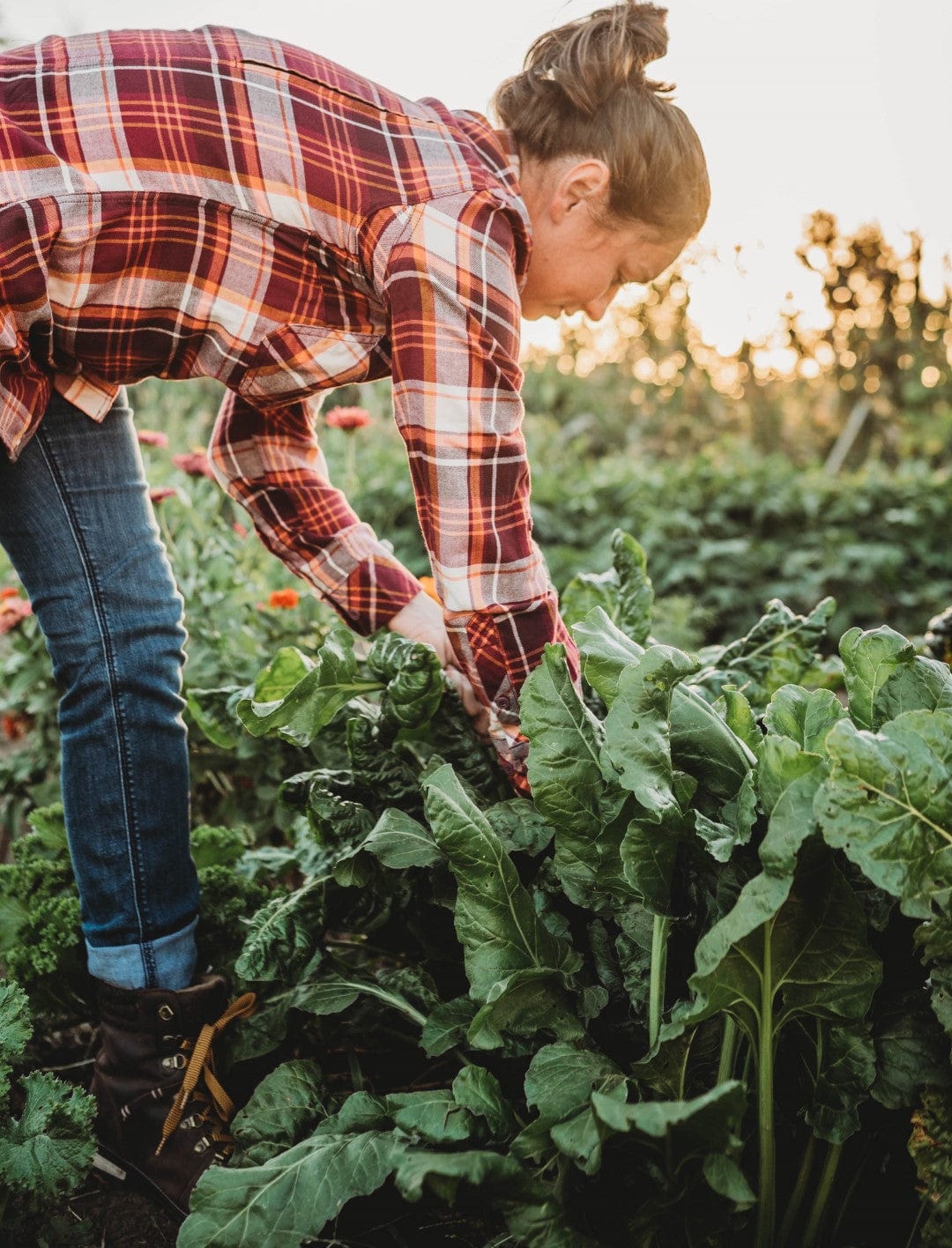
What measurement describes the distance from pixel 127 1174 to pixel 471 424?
116 cm

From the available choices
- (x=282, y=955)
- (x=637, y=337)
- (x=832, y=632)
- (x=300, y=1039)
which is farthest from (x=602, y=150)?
(x=637, y=337)

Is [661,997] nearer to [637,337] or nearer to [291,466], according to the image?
[291,466]

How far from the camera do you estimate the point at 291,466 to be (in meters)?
1.75

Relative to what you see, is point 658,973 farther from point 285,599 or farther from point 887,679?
point 285,599

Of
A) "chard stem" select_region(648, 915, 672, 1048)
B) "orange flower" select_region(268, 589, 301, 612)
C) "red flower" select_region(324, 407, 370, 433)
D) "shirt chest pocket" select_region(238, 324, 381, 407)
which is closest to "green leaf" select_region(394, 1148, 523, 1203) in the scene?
"chard stem" select_region(648, 915, 672, 1048)

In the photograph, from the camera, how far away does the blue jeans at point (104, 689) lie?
4.63 ft

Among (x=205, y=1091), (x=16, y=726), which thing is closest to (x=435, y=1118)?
(x=205, y=1091)

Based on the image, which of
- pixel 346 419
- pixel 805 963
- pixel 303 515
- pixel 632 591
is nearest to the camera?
pixel 805 963

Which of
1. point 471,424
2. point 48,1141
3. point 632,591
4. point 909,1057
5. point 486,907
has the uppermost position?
point 471,424

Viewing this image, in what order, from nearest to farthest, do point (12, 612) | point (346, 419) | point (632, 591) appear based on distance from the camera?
1. point (632, 591)
2. point (12, 612)
3. point (346, 419)

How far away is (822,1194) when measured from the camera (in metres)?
1.14

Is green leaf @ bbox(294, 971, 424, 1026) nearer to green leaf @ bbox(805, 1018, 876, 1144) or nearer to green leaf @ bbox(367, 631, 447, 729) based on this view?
green leaf @ bbox(367, 631, 447, 729)

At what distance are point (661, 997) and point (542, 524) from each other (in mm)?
3636

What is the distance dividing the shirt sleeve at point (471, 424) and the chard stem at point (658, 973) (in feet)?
1.14
